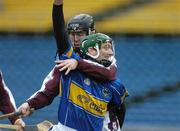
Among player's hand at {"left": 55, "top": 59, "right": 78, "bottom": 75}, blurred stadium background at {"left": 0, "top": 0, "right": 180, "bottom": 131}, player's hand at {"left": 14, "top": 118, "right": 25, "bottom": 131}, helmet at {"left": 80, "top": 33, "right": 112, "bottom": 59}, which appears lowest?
blurred stadium background at {"left": 0, "top": 0, "right": 180, "bottom": 131}

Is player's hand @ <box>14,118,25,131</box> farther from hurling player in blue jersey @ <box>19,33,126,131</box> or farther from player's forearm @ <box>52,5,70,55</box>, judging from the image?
player's forearm @ <box>52,5,70,55</box>

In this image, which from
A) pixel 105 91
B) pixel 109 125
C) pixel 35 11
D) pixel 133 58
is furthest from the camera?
pixel 35 11

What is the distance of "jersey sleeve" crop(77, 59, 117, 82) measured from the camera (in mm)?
5234

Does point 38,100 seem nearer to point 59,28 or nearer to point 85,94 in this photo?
point 85,94

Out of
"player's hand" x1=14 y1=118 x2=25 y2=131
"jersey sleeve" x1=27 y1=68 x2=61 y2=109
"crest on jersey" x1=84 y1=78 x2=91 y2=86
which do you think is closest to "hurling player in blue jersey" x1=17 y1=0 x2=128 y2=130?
"jersey sleeve" x1=27 y1=68 x2=61 y2=109

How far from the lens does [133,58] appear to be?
1073 centimetres

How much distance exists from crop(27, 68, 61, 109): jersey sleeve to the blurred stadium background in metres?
4.47

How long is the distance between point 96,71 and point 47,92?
545 mm

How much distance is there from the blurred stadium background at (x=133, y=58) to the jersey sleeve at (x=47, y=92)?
447cm

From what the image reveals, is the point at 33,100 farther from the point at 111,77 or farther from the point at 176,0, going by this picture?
the point at 176,0

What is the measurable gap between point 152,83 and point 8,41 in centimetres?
208

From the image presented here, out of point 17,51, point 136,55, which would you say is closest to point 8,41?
point 17,51

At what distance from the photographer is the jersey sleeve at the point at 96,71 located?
5.23 m

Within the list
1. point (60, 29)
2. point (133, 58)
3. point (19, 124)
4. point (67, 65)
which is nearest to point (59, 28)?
point (60, 29)
